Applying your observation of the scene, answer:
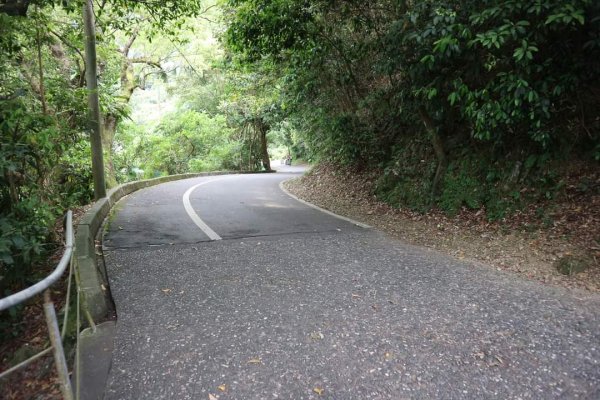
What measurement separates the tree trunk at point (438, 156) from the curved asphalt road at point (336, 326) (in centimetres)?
228

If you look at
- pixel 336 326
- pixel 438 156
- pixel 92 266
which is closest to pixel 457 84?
pixel 438 156

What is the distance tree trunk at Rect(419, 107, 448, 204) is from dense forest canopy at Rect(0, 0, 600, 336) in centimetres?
3

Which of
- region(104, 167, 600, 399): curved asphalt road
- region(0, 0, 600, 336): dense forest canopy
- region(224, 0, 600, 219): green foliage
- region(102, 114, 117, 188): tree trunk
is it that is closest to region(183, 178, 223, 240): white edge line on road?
region(104, 167, 600, 399): curved asphalt road

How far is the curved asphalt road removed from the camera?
113 inches

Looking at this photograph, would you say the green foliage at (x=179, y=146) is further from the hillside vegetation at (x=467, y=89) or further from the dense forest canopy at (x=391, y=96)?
the hillside vegetation at (x=467, y=89)

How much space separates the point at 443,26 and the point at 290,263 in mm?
3747

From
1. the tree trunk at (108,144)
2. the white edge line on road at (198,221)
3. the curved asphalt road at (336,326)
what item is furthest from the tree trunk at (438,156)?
the tree trunk at (108,144)

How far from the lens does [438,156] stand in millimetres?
8008

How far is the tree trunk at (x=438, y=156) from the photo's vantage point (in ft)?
25.6

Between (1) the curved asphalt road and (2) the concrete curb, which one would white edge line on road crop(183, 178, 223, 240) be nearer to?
(1) the curved asphalt road

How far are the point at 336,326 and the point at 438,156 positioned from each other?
541 centimetres

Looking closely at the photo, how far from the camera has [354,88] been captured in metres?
11.1

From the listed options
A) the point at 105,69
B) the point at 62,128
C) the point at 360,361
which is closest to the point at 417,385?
the point at 360,361

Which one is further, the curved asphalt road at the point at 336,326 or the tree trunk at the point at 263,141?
the tree trunk at the point at 263,141
